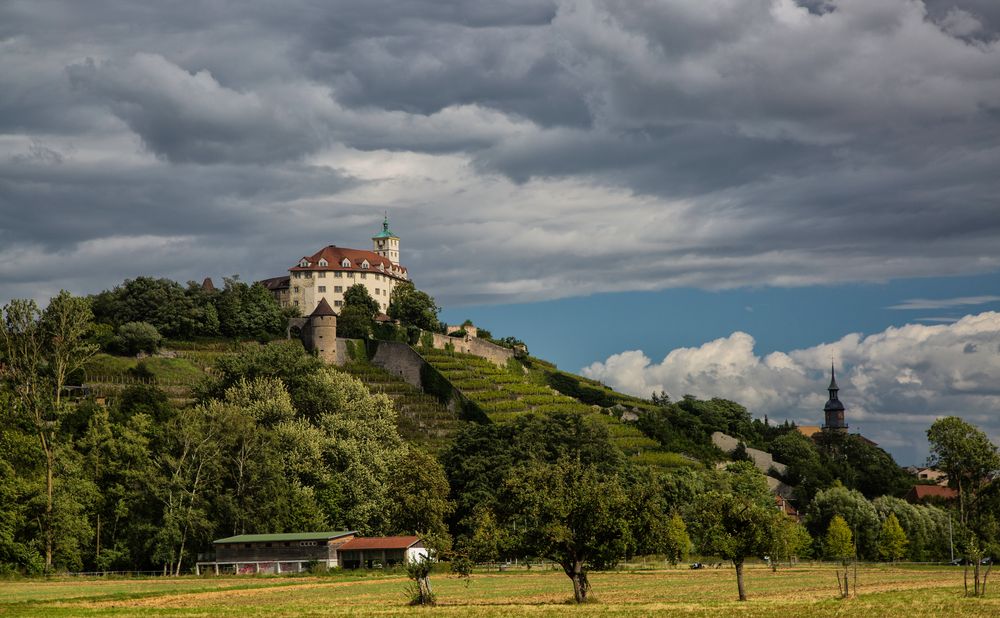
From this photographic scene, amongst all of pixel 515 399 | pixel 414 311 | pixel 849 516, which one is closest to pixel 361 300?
pixel 414 311

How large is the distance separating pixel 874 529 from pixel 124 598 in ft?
269

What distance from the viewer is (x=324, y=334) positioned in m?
148

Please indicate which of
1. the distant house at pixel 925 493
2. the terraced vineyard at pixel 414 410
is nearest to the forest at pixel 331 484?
the terraced vineyard at pixel 414 410

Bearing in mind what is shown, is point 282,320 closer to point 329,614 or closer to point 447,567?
point 447,567

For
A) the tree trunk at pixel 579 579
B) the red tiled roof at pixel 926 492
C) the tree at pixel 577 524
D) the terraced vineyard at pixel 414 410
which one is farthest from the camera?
the red tiled roof at pixel 926 492

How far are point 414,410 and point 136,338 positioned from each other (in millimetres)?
31568

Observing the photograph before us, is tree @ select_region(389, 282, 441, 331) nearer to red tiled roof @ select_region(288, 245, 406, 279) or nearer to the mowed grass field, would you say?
red tiled roof @ select_region(288, 245, 406, 279)

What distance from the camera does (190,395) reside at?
118 m

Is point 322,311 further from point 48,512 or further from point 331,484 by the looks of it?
point 48,512

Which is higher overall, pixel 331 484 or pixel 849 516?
pixel 331 484

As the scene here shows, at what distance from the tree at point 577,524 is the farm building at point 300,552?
101 ft

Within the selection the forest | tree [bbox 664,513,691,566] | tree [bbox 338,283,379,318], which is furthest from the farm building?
tree [bbox 338,283,379,318]

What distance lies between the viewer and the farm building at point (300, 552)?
8638cm

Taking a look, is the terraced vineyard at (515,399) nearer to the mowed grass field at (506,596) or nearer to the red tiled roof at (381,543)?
the red tiled roof at (381,543)
